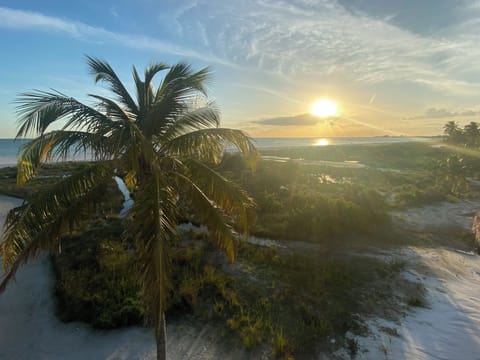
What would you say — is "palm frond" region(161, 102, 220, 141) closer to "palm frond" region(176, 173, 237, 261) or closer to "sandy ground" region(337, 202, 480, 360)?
"palm frond" region(176, 173, 237, 261)

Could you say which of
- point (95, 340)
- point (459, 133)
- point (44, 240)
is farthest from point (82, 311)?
point (459, 133)

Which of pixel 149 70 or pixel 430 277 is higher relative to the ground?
pixel 149 70

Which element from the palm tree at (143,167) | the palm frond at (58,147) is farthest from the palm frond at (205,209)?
the palm frond at (58,147)

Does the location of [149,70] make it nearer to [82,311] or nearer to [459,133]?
[82,311]

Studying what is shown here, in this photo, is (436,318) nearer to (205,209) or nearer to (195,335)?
(195,335)

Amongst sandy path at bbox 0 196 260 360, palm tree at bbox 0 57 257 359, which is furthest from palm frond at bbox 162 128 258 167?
sandy path at bbox 0 196 260 360

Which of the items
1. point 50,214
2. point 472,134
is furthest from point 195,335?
point 472,134
